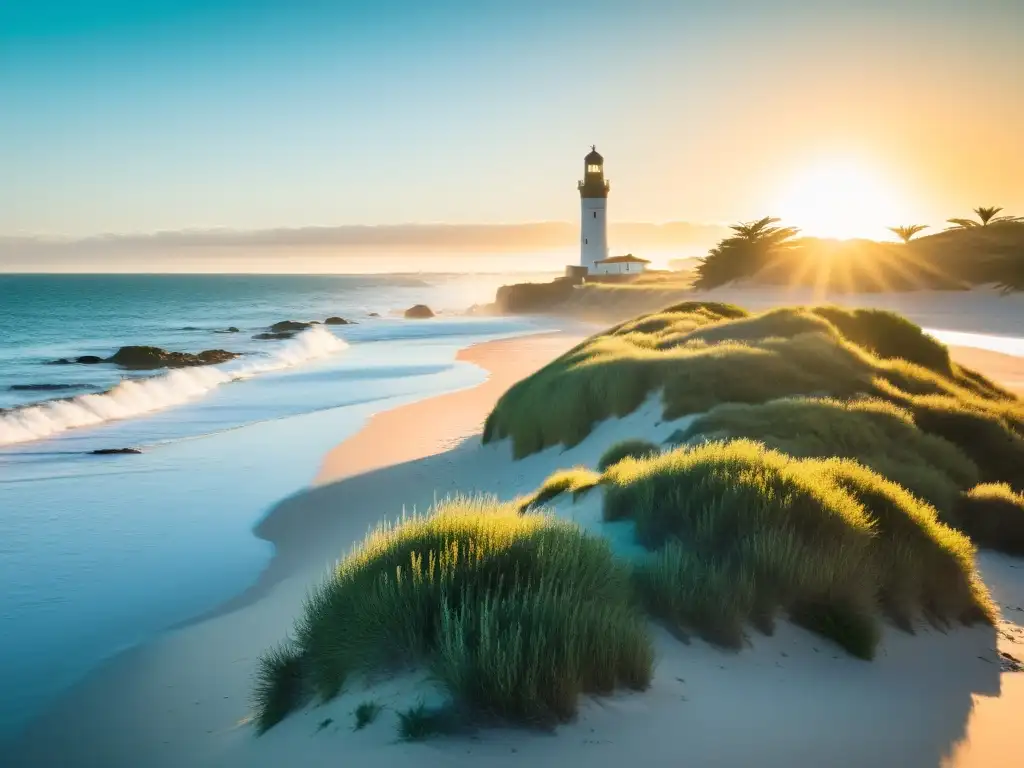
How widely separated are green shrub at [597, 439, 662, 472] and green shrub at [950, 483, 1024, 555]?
11.7ft

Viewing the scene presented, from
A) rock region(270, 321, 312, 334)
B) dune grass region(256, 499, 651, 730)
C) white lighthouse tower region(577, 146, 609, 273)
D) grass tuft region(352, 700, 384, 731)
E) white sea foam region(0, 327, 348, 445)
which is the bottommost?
white sea foam region(0, 327, 348, 445)

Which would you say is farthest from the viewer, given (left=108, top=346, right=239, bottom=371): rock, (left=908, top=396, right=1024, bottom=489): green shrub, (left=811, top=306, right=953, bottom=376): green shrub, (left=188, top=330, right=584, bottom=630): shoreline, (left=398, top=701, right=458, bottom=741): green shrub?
(left=108, top=346, right=239, bottom=371): rock

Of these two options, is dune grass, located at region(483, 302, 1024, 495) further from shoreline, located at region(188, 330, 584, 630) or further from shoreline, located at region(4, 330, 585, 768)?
shoreline, located at region(4, 330, 585, 768)

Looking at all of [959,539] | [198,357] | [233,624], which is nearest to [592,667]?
[959,539]

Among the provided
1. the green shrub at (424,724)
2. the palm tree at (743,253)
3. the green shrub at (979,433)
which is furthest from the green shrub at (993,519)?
the palm tree at (743,253)

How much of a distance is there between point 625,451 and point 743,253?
4884 centimetres

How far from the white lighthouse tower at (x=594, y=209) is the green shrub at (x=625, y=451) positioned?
2871 inches

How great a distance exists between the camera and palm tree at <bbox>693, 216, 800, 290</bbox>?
183ft

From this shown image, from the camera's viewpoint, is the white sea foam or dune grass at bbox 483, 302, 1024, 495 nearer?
dune grass at bbox 483, 302, 1024, 495

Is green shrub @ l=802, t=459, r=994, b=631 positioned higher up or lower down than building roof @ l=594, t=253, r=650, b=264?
lower down

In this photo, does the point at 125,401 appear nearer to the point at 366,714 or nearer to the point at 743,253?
the point at 366,714

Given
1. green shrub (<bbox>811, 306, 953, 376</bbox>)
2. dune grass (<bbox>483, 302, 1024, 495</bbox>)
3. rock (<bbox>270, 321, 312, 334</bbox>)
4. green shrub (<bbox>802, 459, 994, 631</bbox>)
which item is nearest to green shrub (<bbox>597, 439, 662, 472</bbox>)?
dune grass (<bbox>483, 302, 1024, 495</bbox>)

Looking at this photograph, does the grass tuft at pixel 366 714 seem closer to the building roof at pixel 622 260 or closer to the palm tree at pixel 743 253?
the palm tree at pixel 743 253

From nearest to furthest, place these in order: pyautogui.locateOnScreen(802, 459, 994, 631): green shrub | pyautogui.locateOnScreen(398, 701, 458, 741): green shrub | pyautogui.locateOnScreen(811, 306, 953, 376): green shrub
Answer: pyautogui.locateOnScreen(398, 701, 458, 741): green shrub → pyautogui.locateOnScreen(802, 459, 994, 631): green shrub → pyautogui.locateOnScreen(811, 306, 953, 376): green shrub
